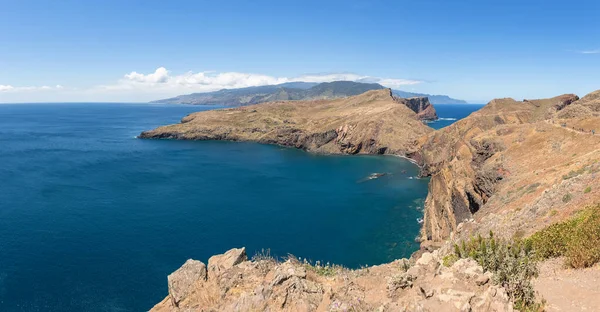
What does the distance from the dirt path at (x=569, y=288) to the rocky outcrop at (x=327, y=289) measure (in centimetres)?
334

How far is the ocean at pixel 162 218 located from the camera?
49250 mm

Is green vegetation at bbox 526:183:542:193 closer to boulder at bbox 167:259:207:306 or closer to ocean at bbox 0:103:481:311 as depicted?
ocean at bbox 0:103:481:311

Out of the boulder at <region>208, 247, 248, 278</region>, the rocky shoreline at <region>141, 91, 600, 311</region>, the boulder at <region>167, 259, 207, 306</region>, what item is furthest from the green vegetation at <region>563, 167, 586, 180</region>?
the boulder at <region>167, 259, 207, 306</region>

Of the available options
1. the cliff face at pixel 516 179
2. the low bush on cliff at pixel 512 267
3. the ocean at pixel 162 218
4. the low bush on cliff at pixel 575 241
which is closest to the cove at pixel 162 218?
the ocean at pixel 162 218

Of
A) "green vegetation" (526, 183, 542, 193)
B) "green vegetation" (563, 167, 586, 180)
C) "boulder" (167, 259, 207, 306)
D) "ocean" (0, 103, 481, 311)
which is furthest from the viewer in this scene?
"ocean" (0, 103, 481, 311)

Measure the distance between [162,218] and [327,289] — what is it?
64.0 meters

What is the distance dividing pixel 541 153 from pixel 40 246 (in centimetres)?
8191

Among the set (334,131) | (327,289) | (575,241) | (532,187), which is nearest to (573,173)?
(532,187)

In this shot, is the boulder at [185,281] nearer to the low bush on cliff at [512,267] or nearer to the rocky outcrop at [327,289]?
the rocky outcrop at [327,289]

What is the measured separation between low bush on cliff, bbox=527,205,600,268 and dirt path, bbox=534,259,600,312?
0.48 m

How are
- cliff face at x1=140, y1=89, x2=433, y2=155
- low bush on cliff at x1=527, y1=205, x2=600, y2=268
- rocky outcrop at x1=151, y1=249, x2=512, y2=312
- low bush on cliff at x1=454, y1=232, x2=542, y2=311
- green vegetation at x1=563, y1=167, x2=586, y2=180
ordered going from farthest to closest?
cliff face at x1=140, y1=89, x2=433, y2=155
green vegetation at x1=563, y1=167, x2=586, y2=180
low bush on cliff at x1=527, y1=205, x2=600, y2=268
low bush on cliff at x1=454, y1=232, x2=542, y2=311
rocky outcrop at x1=151, y1=249, x2=512, y2=312

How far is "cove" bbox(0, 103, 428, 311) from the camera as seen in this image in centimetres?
4928

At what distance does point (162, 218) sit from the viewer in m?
71.7

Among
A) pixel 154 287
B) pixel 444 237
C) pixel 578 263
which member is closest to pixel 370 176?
pixel 444 237
